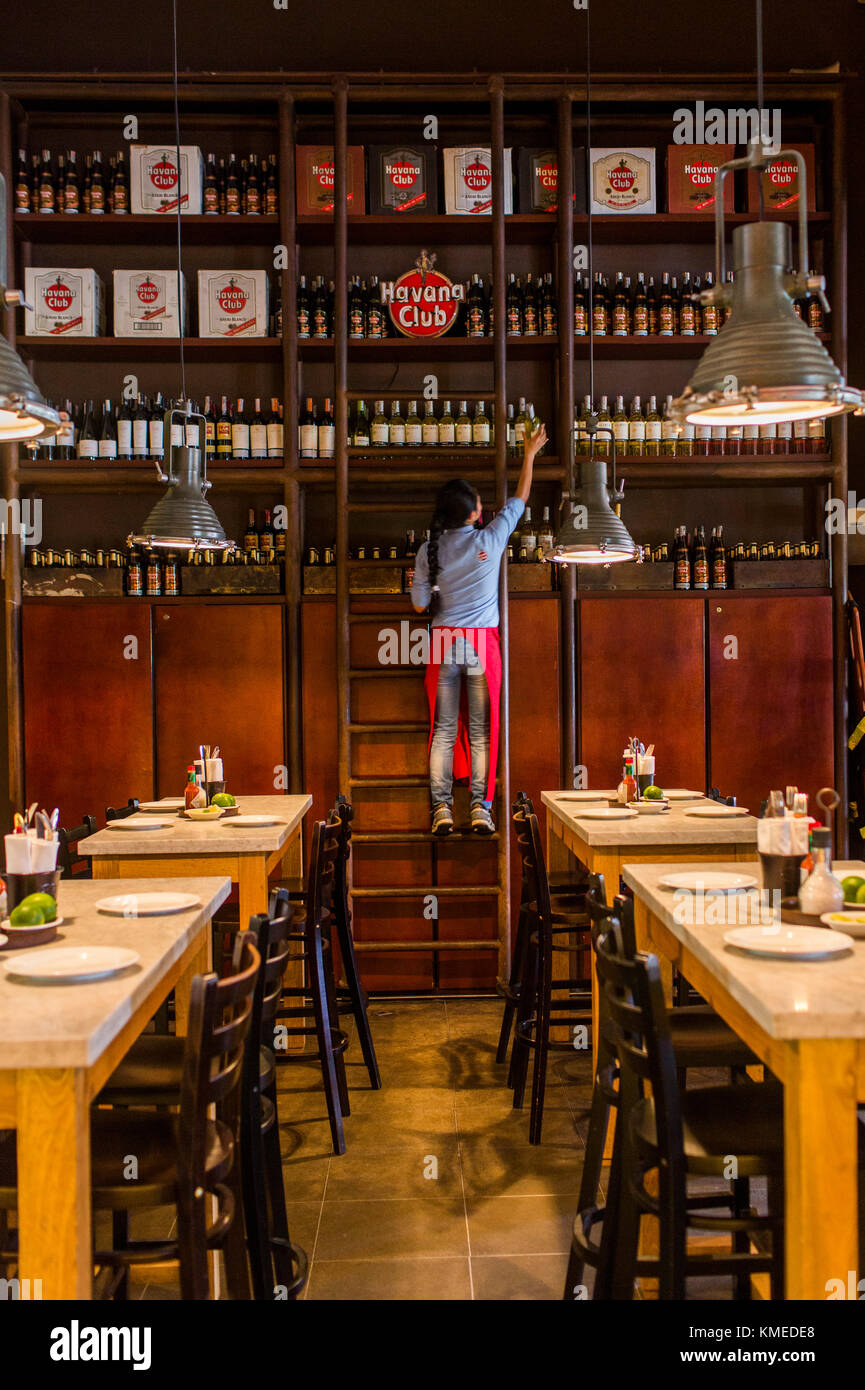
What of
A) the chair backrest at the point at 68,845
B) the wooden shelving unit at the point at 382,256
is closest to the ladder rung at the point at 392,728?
the wooden shelving unit at the point at 382,256

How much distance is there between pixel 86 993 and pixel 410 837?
3680 mm

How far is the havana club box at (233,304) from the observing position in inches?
228

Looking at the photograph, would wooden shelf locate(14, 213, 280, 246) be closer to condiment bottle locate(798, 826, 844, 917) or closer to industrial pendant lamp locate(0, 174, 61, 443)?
industrial pendant lamp locate(0, 174, 61, 443)

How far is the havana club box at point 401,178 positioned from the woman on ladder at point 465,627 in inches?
54.7

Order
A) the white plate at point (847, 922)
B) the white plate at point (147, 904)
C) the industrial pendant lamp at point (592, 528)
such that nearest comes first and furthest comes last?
the white plate at point (847, 922), the white plate at point (147, 904), the industrial pendant lamp at point (592, 528)

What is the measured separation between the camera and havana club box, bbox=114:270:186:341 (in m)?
5.82

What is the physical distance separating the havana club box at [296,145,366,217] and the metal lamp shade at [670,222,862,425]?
3.51 metres

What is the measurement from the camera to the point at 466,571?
17.6 ft

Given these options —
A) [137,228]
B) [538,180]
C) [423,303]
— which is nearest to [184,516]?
[423,303]

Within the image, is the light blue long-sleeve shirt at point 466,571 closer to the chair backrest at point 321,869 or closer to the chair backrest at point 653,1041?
the chair backrest at point 321,869

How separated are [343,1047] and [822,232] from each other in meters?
4.70

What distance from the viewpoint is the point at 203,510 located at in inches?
184

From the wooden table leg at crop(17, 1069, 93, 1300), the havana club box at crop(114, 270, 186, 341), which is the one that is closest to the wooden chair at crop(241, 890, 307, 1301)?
the wooden table leg at crop(17, 1069, 93, 1300)

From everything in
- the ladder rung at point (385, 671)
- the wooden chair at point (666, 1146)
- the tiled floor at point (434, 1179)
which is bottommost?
the tiled floor at point (434, 1179)
